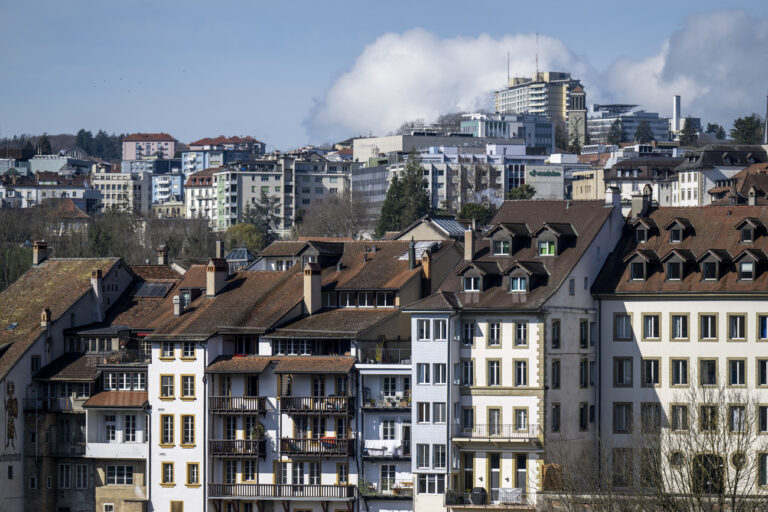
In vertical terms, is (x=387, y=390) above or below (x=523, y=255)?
below

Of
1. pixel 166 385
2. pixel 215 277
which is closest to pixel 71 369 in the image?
pixel 166 385

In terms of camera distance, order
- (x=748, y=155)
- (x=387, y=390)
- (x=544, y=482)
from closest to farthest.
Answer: (x=544, y=482), (x=387, y=390), (x=748, y=155)

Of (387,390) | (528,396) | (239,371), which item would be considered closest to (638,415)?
(528,396)

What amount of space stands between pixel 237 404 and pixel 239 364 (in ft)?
6.89

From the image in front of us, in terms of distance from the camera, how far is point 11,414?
3775 inches

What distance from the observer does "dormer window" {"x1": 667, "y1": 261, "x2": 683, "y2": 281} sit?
291 ft

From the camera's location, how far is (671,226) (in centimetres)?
9131

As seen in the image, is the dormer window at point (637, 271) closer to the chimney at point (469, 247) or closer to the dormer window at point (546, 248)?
the dormer window at point (546, 248)

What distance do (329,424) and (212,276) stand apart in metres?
13.2

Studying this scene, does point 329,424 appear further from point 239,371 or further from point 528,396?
point 528,396

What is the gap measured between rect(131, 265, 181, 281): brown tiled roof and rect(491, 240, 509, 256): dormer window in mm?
25896

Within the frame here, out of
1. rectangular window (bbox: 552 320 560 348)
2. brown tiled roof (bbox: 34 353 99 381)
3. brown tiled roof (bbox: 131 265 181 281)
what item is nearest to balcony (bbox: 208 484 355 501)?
brown tiled roof (bbox: 34 353 99 381)

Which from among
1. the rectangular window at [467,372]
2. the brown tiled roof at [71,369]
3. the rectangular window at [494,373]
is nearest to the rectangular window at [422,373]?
the rectangular window at [467,372]

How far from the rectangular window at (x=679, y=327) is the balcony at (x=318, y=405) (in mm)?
16728
